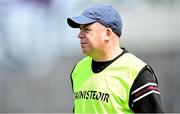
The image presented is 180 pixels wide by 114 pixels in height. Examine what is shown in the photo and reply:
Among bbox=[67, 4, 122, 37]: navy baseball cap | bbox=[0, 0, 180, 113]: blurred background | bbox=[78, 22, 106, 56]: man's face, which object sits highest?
bbox=[67, 4, 122, 37]: navy baseball cap

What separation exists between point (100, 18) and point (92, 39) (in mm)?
101

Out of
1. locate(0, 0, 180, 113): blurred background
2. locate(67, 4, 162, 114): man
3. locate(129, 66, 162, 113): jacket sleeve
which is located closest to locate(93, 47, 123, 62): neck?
locate(67, 4, 162, 114): man

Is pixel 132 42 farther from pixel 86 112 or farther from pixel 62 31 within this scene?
pixel 86 112

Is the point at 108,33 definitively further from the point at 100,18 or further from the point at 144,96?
the point at 144,96

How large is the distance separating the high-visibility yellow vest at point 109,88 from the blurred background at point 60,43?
2.70 m

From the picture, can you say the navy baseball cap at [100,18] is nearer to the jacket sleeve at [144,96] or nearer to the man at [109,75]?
the man at [109,75]

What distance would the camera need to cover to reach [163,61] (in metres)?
5.01

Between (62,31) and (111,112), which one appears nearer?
(111,112)

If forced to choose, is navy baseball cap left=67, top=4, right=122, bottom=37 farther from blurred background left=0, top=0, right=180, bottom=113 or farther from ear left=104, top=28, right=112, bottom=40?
blurred background left=0, top=0, right=180, bottom=113

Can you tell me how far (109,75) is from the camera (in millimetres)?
2238

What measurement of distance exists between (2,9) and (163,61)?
1.67 metres

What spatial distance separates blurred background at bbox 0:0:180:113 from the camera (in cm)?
502

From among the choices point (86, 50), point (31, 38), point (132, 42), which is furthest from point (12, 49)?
point (86, 50)

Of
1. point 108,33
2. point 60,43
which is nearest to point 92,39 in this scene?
point 108,33
